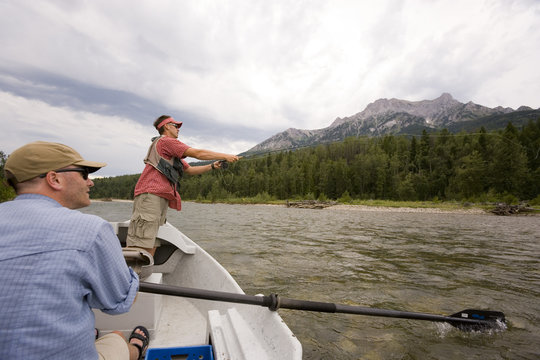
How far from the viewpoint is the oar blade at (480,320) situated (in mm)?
3854

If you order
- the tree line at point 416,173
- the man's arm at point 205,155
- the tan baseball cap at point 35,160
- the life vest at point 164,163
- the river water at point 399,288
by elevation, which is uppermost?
the tree line at point 416,173

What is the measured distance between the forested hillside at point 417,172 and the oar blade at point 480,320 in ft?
174

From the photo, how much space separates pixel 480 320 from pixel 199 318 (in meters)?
4.06

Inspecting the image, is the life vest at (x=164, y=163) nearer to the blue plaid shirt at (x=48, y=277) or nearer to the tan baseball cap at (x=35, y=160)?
the tan baseball cap at (x=35, y=160)

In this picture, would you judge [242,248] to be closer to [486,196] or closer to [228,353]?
[228,353]

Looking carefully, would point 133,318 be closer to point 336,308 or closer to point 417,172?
point 336,308

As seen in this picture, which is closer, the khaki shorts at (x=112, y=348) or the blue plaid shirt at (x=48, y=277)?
the blue plaid shirt at (x=48, y=277)

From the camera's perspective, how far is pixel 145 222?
381 cm

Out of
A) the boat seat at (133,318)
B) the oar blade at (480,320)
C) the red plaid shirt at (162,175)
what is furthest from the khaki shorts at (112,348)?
the oar blade at (480,320)

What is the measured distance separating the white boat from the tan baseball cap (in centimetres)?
194

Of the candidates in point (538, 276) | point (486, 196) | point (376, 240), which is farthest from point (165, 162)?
point (486, 196)

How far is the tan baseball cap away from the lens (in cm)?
146

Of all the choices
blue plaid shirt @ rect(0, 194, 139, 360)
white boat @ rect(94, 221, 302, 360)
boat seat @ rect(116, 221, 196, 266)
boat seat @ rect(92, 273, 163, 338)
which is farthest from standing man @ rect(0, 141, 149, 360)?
boat seat @ rect(116, 221, 196, 266)

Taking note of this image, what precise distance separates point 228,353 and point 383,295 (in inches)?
157
